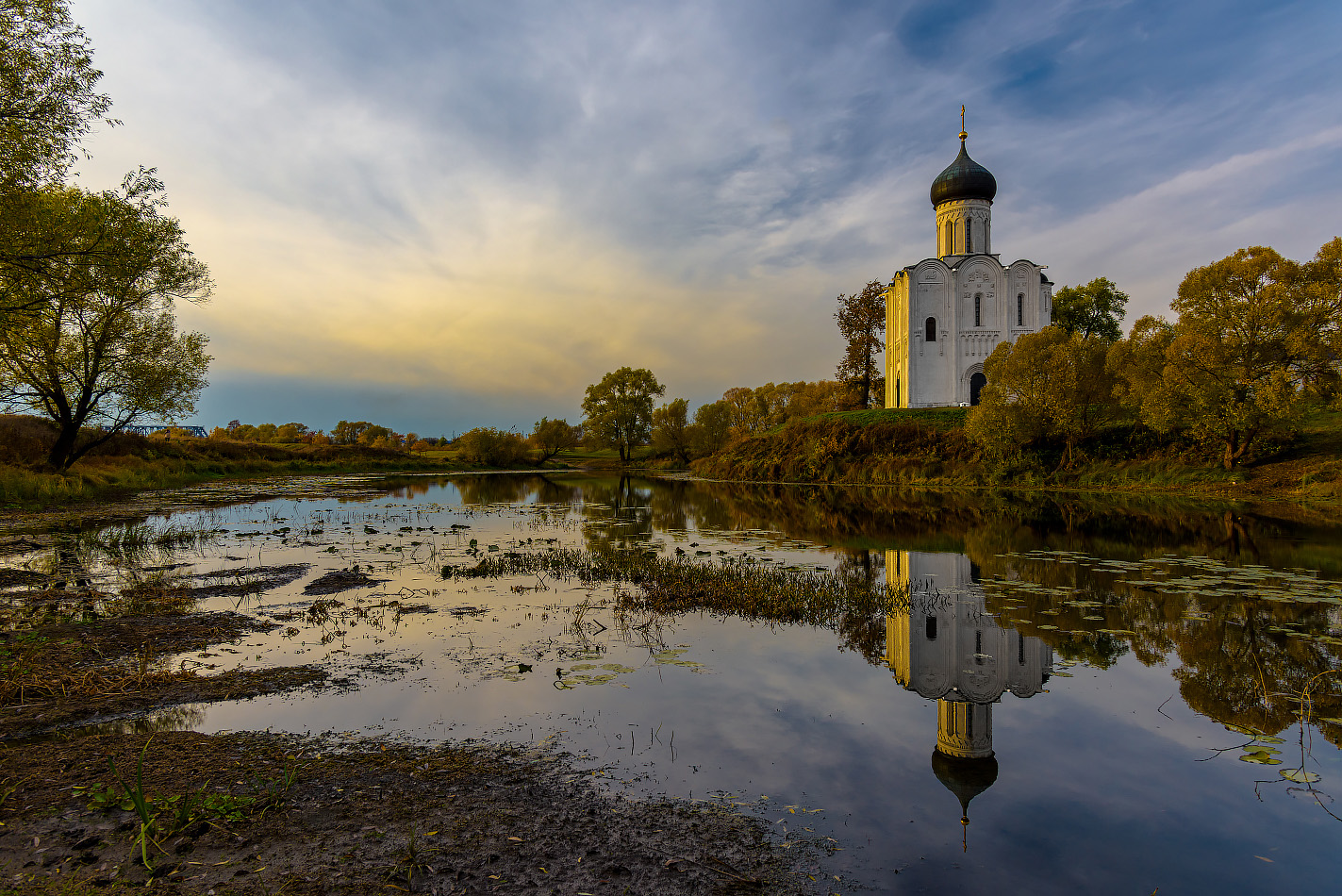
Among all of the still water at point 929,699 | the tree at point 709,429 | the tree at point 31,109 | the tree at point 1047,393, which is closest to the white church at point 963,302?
the tree at point 1047,393

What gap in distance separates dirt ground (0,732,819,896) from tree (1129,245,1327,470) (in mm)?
32415

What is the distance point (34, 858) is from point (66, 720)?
248 cm

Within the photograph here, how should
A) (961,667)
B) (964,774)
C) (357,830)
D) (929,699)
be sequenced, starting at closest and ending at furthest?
(357,830)
(964,774)
(929,699)
(961,667)

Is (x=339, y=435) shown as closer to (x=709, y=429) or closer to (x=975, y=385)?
(x=709, y=429)

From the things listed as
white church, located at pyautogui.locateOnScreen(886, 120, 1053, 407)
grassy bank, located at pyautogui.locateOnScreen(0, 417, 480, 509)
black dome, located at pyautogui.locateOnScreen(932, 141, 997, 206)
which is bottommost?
grassy bank, located at pyautogui.locateOnScreen(0, 417, 480, 509)

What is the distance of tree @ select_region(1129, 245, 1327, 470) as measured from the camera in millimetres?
26219

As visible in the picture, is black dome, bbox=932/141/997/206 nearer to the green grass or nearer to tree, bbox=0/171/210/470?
the green grass

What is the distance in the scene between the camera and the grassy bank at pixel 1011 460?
89.8ft

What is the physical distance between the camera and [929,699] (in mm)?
6355

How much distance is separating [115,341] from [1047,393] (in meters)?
43.3

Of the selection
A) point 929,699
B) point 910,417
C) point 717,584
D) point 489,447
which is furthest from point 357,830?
point 489,447

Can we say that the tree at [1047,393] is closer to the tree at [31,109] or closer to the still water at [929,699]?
the still water at [929,699]

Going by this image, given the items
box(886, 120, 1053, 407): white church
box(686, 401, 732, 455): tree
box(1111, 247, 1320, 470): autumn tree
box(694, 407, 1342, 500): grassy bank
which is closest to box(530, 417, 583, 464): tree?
box(686, 401, 732, 455): tree

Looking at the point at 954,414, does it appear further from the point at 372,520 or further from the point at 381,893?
the point at 381,893
